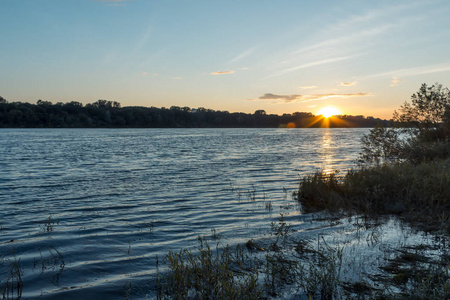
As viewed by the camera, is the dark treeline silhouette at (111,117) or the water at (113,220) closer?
the water at (113,220)

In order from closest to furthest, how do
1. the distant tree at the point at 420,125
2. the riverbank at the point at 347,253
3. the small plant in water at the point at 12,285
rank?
1. the riverbank at the point at 347,253
2. the small plant in water at the point at 12,285
3. the distant tree at the point at 420,125

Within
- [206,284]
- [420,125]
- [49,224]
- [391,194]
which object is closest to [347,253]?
[206,284]

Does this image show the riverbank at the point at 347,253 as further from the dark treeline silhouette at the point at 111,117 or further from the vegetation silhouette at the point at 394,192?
the dark treeline silhouette at the point at 111,117

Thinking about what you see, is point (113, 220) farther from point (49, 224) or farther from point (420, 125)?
point (420, 125)

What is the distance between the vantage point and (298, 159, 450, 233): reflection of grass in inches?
366

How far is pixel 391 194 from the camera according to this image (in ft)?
35.4

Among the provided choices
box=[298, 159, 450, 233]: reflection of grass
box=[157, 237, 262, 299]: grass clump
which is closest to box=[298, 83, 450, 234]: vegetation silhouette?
box=[298, 159, 450, 233]: reflection of grass

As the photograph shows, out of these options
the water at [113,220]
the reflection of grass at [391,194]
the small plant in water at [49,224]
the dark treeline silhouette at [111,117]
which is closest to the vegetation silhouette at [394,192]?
the reflection of grass at [391,194]

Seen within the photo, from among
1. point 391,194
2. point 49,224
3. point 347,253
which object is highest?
point 391,194

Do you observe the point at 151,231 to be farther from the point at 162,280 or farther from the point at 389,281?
the point at 389,281

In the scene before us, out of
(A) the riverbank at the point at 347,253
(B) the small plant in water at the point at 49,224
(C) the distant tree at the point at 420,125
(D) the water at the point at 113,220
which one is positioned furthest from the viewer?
(C) the distant tree at the point at 420,125

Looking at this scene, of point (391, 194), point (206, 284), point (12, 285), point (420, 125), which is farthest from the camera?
point (420, 125)

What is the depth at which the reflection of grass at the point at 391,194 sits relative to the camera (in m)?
9.29

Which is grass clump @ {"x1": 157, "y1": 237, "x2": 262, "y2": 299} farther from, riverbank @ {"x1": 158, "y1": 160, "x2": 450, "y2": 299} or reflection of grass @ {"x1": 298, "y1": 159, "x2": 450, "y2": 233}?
reflection of grass @ {"x1": 298, "y1": 159, "x2": 450, "y2": 233}
